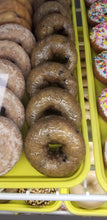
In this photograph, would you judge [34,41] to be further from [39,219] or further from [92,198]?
[39,219]

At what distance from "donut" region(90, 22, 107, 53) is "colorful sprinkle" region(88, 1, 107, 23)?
101 mm

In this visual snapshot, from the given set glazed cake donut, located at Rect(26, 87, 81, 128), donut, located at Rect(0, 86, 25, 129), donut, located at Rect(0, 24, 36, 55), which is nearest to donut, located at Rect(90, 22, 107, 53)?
donut, located at Rect(0, 24, 36, 55)

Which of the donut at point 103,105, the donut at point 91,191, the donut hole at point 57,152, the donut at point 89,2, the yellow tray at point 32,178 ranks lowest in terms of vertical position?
the donut at point 91,191

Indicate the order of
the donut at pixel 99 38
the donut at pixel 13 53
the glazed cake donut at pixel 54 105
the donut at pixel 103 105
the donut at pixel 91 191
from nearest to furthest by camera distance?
the glazed cake donut at pixel 54 105 < the donut at pixel 13 53 < the donut at pixel 103 105 < the donut at pixel 91 191 < the donut at pixel 99 38

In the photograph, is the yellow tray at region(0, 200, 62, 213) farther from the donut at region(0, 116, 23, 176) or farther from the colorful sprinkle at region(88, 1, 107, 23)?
the colorful sprinkle at region(88, 1, 107, 23)

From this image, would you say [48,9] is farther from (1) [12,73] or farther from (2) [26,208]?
(2) [26,208]

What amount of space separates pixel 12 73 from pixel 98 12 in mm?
1052

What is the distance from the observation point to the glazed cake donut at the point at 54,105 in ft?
3.67

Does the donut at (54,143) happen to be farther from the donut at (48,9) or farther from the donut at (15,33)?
the donut at (48,9)

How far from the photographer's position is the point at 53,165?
1061mm

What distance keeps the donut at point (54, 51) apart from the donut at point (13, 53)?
0.07 m

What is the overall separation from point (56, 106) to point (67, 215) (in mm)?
1097

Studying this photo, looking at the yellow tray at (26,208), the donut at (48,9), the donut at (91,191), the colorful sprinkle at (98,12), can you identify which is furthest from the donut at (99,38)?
the yellow tray at (26,208)

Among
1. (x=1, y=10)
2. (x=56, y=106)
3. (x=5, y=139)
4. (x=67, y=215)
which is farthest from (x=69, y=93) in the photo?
(x=67, y=215)
